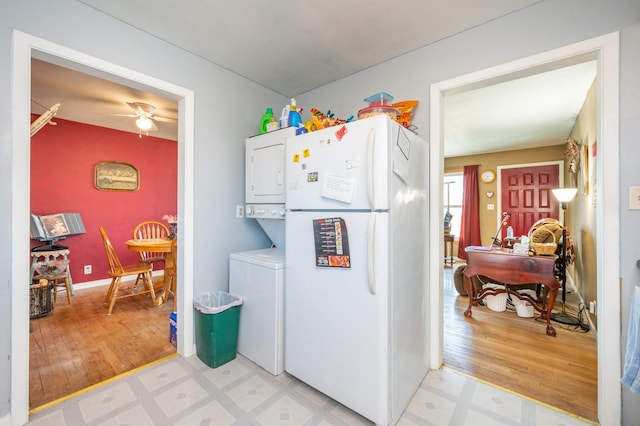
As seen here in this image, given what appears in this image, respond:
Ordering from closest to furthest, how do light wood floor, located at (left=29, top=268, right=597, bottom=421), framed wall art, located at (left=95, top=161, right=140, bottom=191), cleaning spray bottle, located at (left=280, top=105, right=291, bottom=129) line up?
light wood floor, located at (left=29, top=268, right=597, bottom=421)
cleaning spray bottle, located at (left=280, top=105, right=291, bottom=129)
framed wall art, located at (left=95, top=161, right=140, bottom=191)

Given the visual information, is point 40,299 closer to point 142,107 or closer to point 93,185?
point 93,185

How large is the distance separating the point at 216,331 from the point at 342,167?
148 centimetres

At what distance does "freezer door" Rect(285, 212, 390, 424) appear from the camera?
141cm

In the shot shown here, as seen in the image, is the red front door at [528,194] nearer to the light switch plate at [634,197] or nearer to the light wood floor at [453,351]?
the light wood floor at [453,351]

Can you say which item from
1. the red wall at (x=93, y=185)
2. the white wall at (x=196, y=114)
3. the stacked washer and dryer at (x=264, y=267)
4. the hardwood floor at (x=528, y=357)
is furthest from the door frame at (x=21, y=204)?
the red wall at (x=93, y=185)

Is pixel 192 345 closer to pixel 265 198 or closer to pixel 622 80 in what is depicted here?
pixel 265 198

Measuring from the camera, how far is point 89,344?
2.34m

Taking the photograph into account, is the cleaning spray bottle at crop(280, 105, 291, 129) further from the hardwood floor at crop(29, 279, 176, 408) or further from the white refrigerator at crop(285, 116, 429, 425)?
the hardwood floor at crop(29, 279, 176, 408)

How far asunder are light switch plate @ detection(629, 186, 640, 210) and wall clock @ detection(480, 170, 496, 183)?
5001mm

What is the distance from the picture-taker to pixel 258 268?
2.01 metres

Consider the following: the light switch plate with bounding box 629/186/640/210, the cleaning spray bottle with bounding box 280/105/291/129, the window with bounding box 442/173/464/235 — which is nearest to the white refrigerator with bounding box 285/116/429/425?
the cleaning spray bottle with bounding box 280/105/291/129

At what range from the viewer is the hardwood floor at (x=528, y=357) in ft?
5.75

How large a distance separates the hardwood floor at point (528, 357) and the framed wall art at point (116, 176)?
482cm

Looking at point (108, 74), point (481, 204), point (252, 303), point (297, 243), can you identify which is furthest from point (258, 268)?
point (481, 204)
